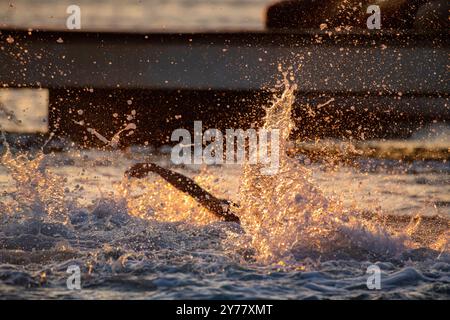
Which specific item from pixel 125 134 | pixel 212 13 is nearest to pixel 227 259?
pixel 125 134

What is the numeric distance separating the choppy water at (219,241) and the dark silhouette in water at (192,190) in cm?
5

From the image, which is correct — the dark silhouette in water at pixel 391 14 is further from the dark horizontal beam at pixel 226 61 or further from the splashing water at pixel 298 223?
the splashing water at pixel 298 223

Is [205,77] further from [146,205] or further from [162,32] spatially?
[146,205]

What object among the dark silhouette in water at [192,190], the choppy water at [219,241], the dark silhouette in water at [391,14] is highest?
the dark silhouette in water at [391,14]

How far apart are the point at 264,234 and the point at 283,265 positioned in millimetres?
355

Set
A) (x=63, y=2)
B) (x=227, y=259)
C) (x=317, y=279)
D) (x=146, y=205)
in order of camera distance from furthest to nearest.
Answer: (x=63, y=2)
(x=146, y=205)
(x=227, y=259)
(x=317, y=279)

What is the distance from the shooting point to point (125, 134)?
9.02m

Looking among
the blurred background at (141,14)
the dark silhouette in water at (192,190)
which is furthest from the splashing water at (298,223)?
the blurred background at (141,14)

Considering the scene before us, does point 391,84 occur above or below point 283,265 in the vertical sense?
above

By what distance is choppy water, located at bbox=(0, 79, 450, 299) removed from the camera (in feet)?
12.8

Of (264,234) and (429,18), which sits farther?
(429,18)

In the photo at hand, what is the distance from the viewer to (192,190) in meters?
5.44

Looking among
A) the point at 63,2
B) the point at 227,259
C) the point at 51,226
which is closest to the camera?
the point at 227,259

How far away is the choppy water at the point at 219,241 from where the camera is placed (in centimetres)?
390
